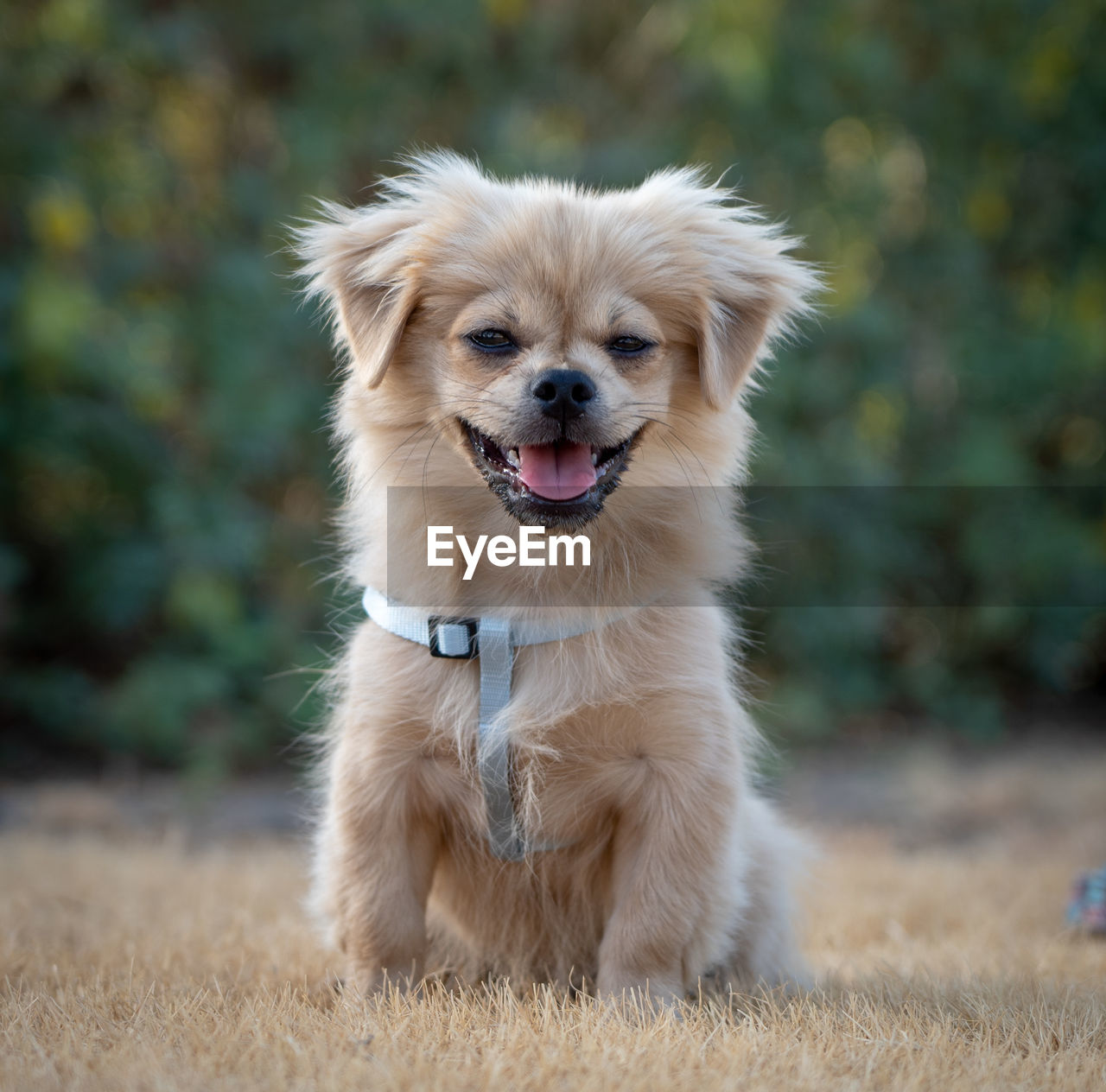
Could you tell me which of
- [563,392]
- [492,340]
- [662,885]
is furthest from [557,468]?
[662,885]

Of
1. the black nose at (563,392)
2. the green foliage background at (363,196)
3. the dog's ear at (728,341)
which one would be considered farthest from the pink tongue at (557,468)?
the green foliage background at (363,196)

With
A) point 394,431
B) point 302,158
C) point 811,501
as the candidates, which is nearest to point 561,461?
point 394,431

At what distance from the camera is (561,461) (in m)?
2.82

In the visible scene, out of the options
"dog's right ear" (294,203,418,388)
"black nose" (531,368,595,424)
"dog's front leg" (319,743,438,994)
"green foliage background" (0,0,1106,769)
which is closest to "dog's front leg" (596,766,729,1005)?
"dog's front leg" (319,743,438,994)

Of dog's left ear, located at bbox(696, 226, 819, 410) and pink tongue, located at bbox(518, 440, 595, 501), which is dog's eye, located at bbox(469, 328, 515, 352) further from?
dog's left ear, located at bbox(696, 226, 819, 410)

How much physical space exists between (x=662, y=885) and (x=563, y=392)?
1057mm

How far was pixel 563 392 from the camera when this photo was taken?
2.69 meters

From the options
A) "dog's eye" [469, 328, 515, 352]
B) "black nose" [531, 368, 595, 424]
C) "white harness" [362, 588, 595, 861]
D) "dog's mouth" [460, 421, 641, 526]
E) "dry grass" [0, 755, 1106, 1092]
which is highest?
"dog's eye" [469, 328, 515, 352]

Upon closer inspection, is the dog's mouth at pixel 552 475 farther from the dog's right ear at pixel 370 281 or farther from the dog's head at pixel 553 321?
the dog's right ear at pixel 370 281

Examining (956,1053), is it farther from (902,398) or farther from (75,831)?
(902,398)

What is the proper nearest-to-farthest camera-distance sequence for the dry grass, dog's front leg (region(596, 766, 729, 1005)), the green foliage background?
1. the dry grass
2. dog's front leg (region(596, 766, 729, 1005))
3. the green foliage background

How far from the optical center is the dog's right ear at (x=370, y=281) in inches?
115

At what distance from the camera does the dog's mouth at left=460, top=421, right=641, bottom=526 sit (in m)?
2.76

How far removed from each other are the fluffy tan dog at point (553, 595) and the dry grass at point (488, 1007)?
0.83ft
